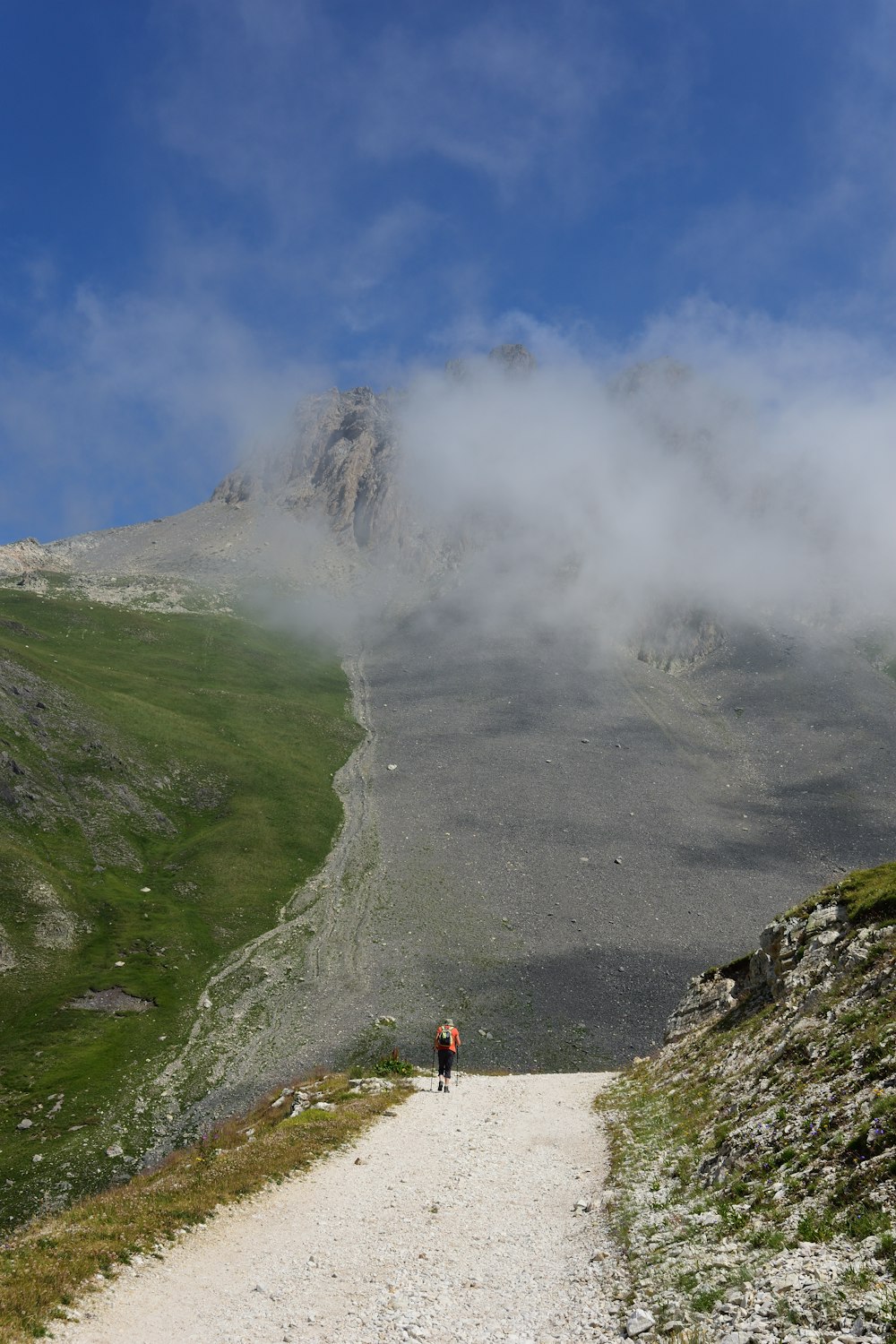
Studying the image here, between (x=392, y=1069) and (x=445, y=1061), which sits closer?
(x=445, y=1061)

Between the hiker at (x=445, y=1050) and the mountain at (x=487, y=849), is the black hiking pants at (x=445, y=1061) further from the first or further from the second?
the mountain at (x=487, y=849)

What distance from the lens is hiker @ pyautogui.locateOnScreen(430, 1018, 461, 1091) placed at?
34.8 m

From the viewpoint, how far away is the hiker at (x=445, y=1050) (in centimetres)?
3478

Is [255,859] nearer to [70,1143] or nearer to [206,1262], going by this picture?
[70,1143]

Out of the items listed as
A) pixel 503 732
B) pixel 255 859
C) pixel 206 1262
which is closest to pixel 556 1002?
pixel 255 859

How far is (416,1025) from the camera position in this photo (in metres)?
67.9

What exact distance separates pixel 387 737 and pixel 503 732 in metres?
26.9

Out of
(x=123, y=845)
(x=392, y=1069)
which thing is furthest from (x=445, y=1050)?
(x=123, y=845)

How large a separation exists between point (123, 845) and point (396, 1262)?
9591 cm

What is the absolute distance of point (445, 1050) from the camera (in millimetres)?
34844

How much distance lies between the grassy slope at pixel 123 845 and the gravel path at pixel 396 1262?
3127 cm

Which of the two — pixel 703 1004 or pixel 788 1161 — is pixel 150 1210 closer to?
pixel 788 1161

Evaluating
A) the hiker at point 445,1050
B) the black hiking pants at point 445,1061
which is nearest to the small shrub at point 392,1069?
the hiker at point 445,1050

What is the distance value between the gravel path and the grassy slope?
3127 centimetres
